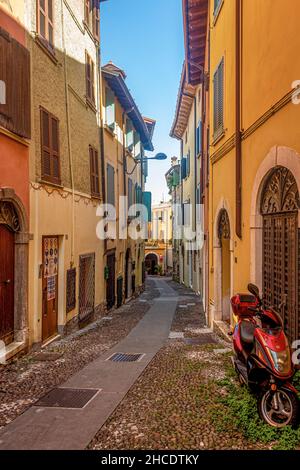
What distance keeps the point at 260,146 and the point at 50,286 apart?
18.3 ft

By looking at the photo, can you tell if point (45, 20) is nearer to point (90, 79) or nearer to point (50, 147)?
point (50, 147)

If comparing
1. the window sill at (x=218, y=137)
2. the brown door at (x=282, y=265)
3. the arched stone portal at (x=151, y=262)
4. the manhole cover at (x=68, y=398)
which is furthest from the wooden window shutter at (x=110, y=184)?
the arched stone portal at (x=151, y=262)

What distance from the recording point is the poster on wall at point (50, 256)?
971 cm

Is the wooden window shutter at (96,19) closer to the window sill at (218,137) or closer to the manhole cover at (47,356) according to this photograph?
the window sill at (218,137)

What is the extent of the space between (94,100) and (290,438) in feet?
40.6

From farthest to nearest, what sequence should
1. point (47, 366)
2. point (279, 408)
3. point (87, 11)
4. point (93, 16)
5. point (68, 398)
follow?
point (93, 16)
point (87, 11)
point (47, 366)
point (68, 398)
point (279, 408)

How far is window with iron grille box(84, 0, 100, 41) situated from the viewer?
1368cm

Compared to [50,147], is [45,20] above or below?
above

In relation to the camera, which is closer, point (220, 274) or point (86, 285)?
point (220, 274)

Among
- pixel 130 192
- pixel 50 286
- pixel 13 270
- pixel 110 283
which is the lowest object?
pixel 110 283

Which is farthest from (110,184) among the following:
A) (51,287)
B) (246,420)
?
(246,420)

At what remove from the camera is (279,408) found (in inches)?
171

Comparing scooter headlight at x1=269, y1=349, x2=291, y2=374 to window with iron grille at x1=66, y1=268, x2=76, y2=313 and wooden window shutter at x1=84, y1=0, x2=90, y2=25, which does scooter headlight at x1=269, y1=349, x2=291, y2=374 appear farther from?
wooden window shutter at x1=84, y1=0, x2=90, y2=25

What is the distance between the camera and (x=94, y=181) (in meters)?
14.1
